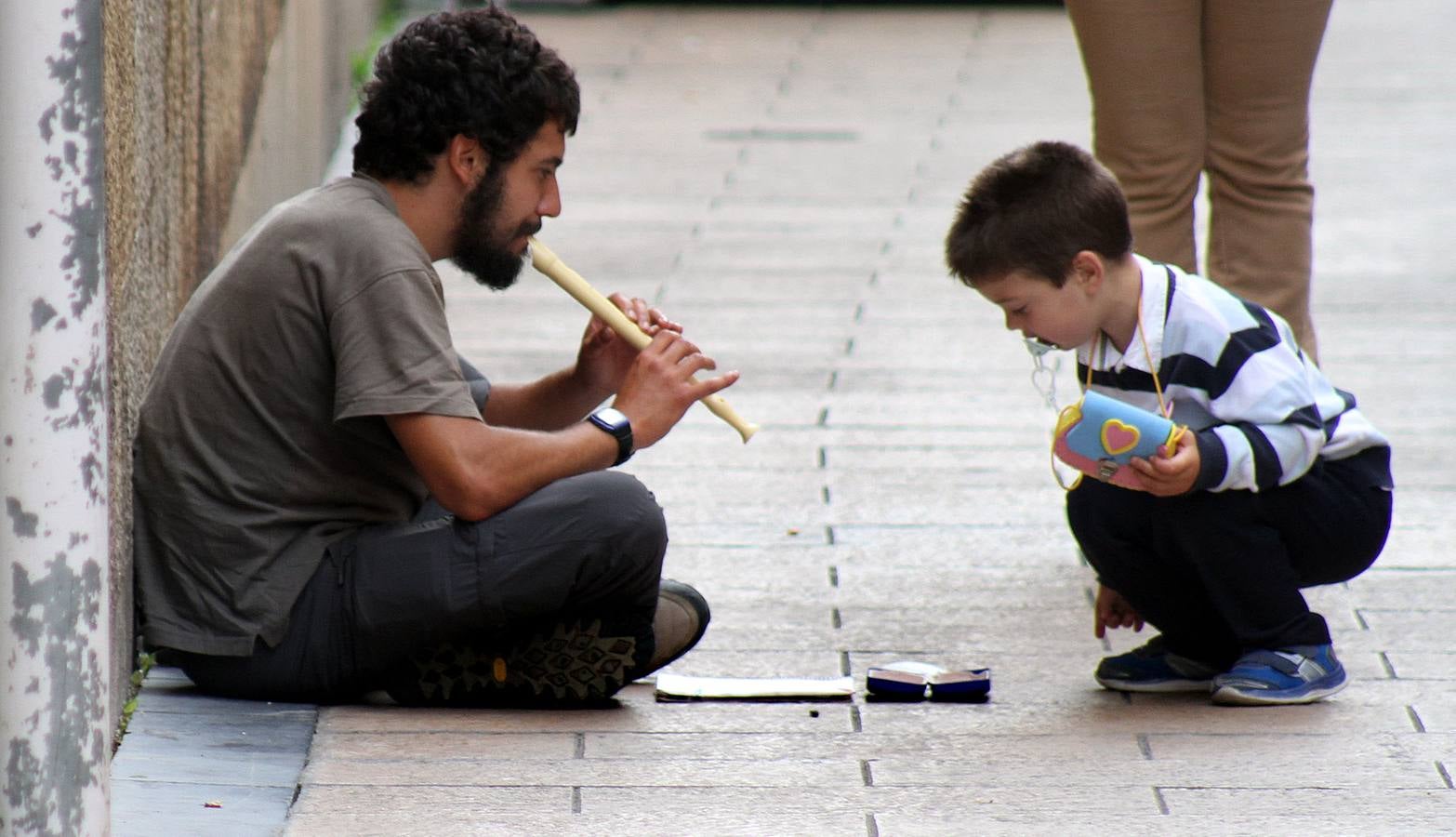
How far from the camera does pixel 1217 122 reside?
407cm

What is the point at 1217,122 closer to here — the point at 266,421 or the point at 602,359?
Result: the point at 602,359

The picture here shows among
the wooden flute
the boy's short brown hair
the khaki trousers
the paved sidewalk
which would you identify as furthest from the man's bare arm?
the khaki trousers

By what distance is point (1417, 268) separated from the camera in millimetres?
6332

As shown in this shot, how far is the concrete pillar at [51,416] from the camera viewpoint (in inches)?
85.3

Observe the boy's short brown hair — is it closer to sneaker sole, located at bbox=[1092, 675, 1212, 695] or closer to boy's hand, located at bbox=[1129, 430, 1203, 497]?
boy's hand, located at bbox=[1129, 430, 1203, 497]

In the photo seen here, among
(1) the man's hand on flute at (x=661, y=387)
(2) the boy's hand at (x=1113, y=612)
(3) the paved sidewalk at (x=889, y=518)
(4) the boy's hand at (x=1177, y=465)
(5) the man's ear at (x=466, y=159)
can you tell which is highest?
(5) the man's ear at (x=466, y=159)

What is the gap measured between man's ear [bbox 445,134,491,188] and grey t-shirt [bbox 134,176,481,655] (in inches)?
4.3

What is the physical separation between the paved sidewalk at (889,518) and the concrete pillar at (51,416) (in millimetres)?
493

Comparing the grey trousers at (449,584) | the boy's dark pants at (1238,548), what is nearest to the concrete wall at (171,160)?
the grey trousers at (449,584)

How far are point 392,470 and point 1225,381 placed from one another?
126cm

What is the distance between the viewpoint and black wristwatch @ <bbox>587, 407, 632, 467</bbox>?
124 inches

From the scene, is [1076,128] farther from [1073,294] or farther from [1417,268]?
[1073,294]

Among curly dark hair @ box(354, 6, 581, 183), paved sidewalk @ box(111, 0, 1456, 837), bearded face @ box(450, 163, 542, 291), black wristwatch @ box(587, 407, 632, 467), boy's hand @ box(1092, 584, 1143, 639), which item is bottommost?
paved sidewalk @ box(111, 0, 1456, 837)

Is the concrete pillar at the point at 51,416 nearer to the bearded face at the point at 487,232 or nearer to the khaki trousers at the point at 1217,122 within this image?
the bearded face at the point at 487,232
